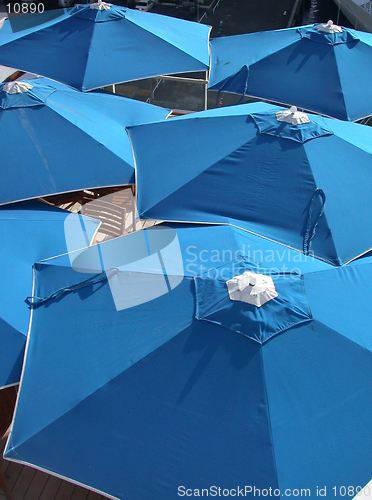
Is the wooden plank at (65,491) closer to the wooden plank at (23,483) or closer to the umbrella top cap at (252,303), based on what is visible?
the wooden plank at (23,483)

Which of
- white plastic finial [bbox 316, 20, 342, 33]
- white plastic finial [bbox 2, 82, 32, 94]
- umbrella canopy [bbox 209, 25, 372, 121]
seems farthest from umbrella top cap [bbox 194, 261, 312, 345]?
white plastic finial [bbox 316, 20, 342, 33]

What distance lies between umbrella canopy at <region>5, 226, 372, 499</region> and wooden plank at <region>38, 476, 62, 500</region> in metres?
1.66

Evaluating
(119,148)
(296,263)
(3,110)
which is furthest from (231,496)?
(3,110)

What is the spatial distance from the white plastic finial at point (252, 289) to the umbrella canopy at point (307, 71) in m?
4.45

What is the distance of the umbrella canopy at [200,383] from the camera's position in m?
3.03

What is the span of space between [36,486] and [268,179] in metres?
3.94

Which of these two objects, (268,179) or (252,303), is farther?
(268,179)

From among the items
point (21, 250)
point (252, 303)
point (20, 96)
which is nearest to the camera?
point (252, 303)

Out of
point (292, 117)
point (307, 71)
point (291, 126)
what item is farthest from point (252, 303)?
point (307, 71)

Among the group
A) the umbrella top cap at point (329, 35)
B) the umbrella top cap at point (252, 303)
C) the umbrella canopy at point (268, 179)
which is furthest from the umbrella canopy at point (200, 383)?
the umbrella top cap at point (329, 35)

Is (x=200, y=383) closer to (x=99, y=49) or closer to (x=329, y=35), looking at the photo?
(x=99, y=49)

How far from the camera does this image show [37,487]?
178 inches

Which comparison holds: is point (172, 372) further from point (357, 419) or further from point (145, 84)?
point (145, 84)

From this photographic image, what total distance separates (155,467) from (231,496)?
528 mm
